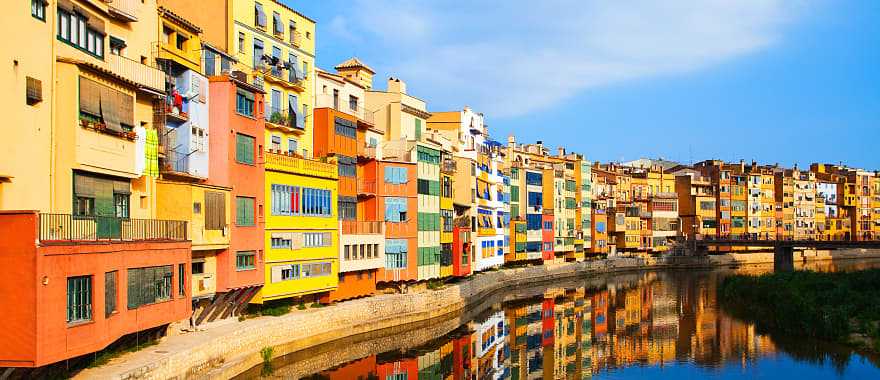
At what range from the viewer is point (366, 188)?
148ft

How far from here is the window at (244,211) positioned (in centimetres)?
3322

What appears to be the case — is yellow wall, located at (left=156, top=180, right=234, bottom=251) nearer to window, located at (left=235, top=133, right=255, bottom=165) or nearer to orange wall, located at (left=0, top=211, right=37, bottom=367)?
window, located at (left=235, top=133, right=255, bottom=165)

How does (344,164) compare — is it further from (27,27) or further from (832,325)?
(832,325)

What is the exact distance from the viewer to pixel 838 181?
5586 inches

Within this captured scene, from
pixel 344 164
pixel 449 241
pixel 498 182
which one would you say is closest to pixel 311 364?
pixel 344 164

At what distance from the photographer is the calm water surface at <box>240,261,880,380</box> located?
35938 millimetres

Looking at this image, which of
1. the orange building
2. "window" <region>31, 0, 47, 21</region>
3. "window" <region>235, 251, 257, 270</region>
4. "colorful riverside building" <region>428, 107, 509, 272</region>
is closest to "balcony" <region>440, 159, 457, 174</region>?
"colorful riverside building" <region>428, 107, 509, 272</region>

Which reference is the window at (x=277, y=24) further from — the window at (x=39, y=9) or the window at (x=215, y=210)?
the window at (x=39, y=9)

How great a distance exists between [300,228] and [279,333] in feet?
18.4

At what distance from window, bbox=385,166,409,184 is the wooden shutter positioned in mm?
22948

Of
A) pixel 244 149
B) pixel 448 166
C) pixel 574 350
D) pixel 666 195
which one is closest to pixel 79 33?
pixel 244 149

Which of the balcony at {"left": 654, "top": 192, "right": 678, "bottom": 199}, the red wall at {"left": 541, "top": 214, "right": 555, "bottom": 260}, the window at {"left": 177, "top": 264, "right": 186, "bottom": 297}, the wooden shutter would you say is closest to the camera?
the wooden shutter

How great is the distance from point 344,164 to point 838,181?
120 m

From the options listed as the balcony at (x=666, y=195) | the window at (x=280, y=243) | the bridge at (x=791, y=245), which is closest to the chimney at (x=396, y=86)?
the window at (x=280, y=243)
